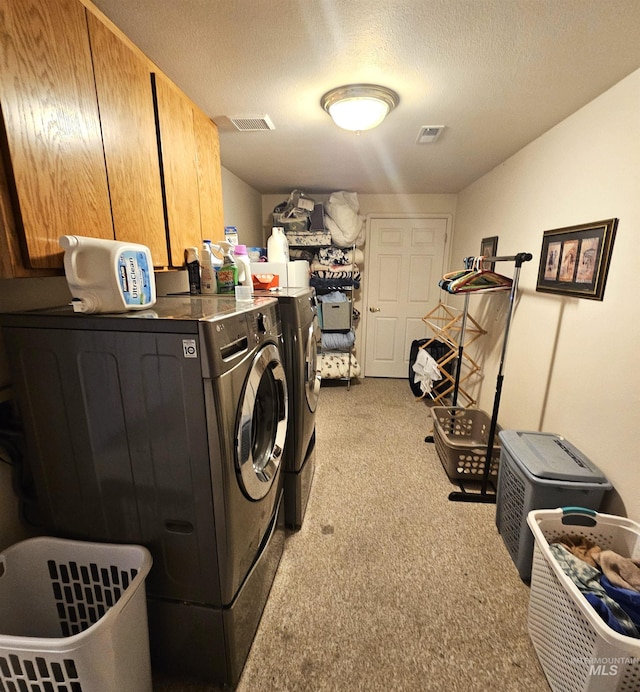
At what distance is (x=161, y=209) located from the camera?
4.64ft

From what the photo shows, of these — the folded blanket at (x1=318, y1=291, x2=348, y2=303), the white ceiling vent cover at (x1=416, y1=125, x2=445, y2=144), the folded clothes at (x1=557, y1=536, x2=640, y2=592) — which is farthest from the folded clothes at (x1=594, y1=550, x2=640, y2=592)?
the folded blanket at (x1=318, y1=291, x2=348, y2=303)

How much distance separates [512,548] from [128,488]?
174cm

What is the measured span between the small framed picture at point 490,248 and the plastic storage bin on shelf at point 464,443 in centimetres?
126

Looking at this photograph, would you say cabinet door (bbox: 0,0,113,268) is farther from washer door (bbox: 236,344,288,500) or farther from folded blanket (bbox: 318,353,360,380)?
folded blanket (bbox: 318,353,360,380)

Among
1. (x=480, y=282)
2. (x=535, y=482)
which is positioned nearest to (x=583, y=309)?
(x=480, y=282)

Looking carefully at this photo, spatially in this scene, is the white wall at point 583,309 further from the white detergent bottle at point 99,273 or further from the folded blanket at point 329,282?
the white detergent bottle at point 99,273

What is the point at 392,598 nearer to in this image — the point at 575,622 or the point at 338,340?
the point at 575,622

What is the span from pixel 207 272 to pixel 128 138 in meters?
0.62

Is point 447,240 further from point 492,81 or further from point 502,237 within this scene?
point 492,81

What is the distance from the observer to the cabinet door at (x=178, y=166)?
1404 millimetres

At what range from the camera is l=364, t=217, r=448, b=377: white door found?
396cm

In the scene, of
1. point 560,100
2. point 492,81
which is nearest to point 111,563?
point 492,81

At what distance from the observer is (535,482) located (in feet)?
4.77

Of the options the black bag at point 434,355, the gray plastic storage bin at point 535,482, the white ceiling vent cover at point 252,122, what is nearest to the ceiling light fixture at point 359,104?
the white ceiling vent cover at point 252,122
